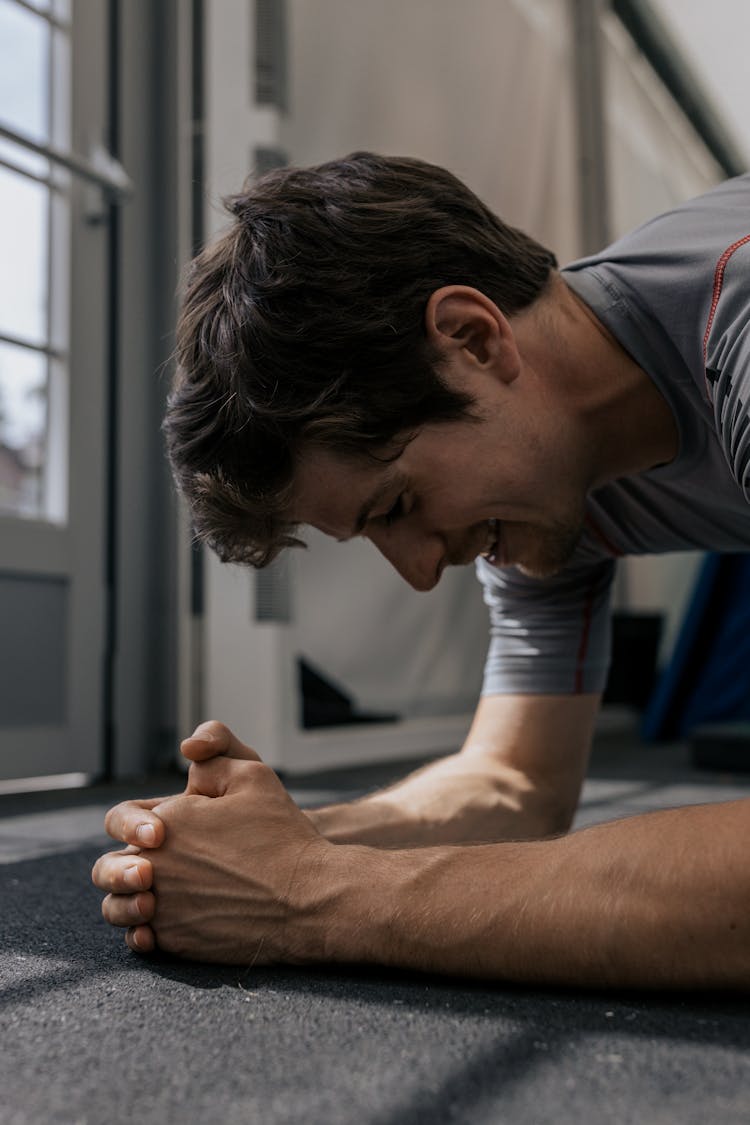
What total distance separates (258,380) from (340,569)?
→ 1.96m

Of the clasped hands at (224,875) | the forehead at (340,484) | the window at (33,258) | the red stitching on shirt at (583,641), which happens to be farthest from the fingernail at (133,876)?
the window at (33,258)

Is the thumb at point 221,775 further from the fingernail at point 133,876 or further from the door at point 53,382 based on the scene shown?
the door at point 53,382

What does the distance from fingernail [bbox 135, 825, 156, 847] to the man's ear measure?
481mm

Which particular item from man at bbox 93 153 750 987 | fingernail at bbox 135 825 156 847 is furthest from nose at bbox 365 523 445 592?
fingernail at bbox 135 825 156 847

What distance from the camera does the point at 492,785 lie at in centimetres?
118

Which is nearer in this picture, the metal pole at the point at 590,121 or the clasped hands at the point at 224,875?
the clasped hands at the point at 224,875

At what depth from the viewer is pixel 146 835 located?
877 mm

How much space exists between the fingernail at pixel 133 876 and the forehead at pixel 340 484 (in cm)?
34

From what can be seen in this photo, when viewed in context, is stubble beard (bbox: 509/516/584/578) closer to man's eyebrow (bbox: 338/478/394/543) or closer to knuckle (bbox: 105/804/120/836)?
man's eyebrow (bbox: 338/478/394/543)

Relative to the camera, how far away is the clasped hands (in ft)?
2.73

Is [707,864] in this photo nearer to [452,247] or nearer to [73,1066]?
[73,1066]

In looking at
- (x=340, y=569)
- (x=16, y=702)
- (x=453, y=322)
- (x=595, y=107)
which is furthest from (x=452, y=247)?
(x=595, y=107)

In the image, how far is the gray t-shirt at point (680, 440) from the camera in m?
0.90

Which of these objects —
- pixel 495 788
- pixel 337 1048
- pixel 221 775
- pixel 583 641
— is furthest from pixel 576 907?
pixel 583 641
